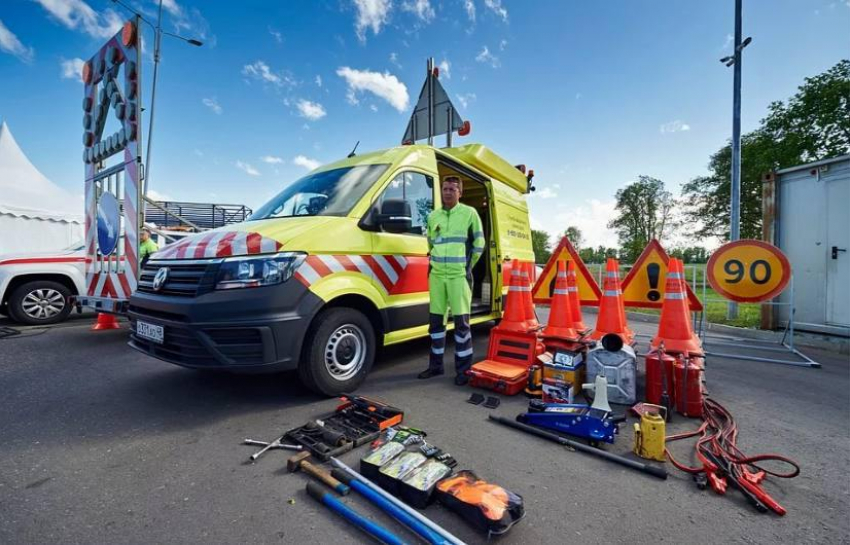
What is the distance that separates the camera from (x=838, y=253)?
561cm

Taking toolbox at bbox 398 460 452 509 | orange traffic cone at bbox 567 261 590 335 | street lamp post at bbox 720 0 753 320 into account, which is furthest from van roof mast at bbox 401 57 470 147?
street lamp post at bbox 720 0 753 320

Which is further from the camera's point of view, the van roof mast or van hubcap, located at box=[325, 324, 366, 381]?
the van roof mast

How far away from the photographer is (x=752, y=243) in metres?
4.92

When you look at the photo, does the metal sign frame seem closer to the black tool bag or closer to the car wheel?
the car wheel

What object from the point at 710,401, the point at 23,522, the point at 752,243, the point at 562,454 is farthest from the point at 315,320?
the point at 752,243

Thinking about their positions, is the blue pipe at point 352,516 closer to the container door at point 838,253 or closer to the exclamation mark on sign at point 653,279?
the exclamation mark on sign at point 653,279

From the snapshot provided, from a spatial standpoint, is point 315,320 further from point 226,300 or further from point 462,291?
point 462,291

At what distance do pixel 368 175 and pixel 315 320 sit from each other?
59.7 inches

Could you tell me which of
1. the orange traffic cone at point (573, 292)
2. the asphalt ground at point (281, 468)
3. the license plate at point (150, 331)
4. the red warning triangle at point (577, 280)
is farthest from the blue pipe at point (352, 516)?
the red warning triangle at point (577, 280)

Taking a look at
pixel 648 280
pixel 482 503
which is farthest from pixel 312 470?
pixel 648 280

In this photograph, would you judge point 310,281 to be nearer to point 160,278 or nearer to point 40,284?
point 160,278

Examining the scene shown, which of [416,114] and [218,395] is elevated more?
[416,114]

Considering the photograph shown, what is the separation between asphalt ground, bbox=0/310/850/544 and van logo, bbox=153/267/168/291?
94 centimetres

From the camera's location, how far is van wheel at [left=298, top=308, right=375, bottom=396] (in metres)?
2.97
